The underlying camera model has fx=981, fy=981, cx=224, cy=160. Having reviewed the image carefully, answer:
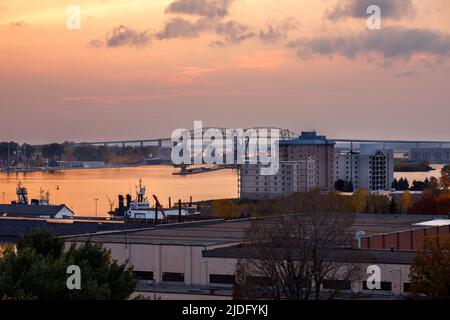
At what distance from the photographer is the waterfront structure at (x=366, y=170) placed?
79.6ft

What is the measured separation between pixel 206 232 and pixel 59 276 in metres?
4.23

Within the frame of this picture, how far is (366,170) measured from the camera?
2441 cm

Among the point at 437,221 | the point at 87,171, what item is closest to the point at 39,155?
the point at 87,171

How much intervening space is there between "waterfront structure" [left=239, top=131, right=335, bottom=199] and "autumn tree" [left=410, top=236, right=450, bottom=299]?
14.9 metres

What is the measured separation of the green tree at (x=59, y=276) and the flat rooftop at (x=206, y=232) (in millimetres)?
1402

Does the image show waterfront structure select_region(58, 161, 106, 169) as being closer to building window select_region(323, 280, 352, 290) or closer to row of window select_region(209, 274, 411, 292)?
row of window select_region(209, 274, 411, 292)

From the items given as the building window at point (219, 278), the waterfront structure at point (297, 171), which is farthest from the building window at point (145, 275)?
the waterfront structure at point (297, 171)

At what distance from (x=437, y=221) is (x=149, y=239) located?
3504 millimetres

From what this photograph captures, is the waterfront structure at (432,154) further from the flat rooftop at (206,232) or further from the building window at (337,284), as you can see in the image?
the building window at (337,284)

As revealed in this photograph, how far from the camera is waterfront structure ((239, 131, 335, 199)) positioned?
→ 21.7m

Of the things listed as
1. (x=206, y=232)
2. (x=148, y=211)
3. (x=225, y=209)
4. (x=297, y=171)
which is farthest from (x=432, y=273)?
(x=297, y=171)

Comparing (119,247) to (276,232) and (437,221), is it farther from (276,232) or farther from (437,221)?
(437,221)

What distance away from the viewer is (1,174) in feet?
132

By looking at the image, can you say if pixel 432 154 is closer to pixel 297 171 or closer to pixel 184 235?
pixel 297 171
